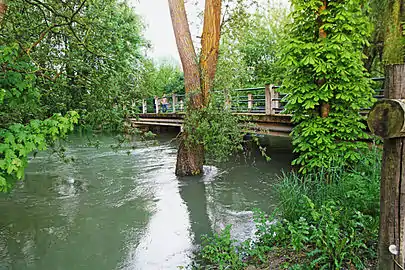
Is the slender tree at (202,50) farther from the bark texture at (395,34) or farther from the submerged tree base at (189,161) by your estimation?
the bark texture at (395,34)

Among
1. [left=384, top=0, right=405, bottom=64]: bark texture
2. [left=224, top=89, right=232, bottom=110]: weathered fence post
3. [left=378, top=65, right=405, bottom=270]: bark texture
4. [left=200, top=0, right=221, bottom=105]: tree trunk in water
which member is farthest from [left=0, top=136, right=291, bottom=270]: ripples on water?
[left=384, top=0, right=405, bottom=64]: bark texture

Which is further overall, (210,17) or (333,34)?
(210,17)

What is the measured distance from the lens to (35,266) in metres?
3.90

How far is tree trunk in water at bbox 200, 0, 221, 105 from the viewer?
7.30 metres

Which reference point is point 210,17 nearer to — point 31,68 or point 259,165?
point 259,165

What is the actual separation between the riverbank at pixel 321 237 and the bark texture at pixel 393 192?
629mm

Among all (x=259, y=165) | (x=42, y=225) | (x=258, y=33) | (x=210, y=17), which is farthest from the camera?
(x=258, y=33)

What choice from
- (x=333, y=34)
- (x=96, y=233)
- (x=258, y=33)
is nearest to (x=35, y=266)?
(x=96, y=233)

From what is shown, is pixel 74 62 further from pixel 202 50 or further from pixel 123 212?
pixel 202 50

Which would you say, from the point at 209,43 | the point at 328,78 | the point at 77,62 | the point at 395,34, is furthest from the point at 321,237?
the point at 395,34

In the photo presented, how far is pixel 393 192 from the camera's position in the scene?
1937 mm

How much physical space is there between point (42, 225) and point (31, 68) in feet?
9.94

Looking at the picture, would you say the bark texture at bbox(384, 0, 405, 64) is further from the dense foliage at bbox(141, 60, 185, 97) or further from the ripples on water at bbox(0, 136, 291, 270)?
the dense foliage at bbox(141, 60, 185, 97)

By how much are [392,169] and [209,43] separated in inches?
237
